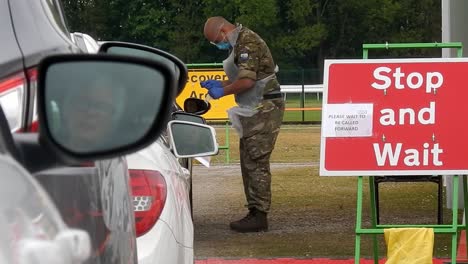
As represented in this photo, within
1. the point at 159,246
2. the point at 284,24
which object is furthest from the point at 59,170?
the point at 284,24

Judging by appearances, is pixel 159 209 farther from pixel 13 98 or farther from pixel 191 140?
pixel 13 98

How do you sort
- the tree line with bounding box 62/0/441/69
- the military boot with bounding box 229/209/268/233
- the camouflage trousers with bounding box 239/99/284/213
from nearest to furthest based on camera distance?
the camouflage trousers with bounding box 239/99/284/213, the military boot with bounding box 229/209/268/233, the tree line with bounding box 62/0/441/69

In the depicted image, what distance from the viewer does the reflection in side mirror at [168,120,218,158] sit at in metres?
5.79

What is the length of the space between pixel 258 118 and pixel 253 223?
986mm

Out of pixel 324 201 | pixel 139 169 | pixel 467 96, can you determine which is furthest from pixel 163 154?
pixel 324 201

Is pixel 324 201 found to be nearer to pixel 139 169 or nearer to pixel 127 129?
pixel 139 169

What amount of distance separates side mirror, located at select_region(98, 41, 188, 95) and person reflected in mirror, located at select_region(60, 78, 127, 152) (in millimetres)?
848

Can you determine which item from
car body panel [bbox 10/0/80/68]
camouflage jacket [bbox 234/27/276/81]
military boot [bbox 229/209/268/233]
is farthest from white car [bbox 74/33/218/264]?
military boot [bbox 229/209/268/233]

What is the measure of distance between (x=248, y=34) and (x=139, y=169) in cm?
482

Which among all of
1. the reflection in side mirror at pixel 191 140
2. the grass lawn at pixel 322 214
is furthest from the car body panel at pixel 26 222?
the grass lawn at pixel 322 214

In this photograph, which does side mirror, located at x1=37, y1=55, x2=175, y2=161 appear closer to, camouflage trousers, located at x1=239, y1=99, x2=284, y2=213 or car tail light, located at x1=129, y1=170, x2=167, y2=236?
car tail light, located at x1=129, y1=170, x2=167, y2=236

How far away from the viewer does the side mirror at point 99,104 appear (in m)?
1.85

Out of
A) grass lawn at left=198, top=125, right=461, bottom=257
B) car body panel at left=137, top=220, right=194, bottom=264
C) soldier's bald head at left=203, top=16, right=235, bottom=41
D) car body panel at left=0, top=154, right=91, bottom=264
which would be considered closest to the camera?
car body panel at left=0, top=154, right=91, bottom=264

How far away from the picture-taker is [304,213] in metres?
10.5
